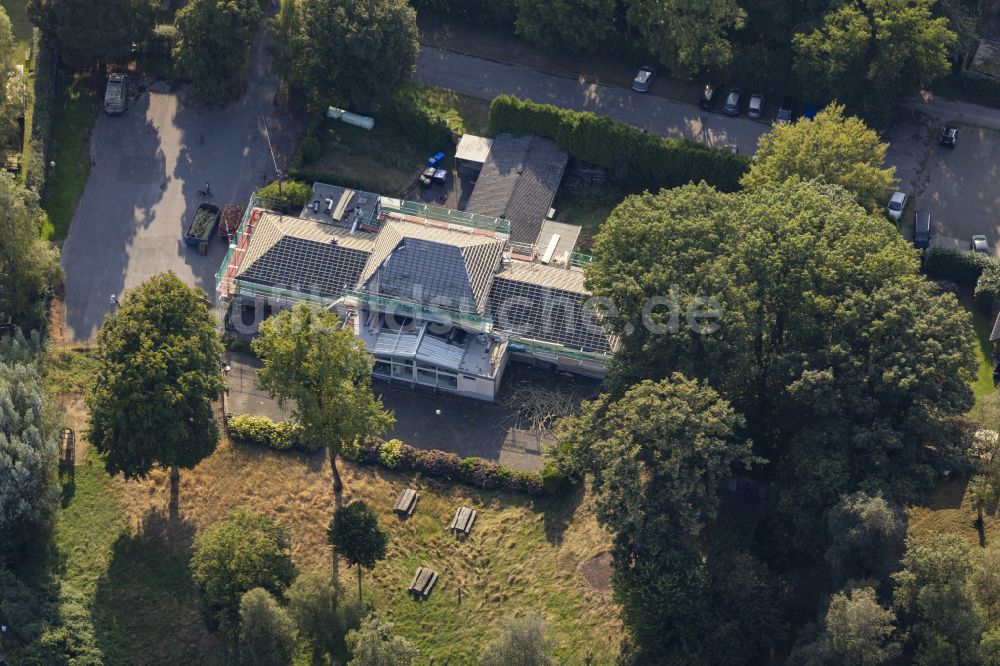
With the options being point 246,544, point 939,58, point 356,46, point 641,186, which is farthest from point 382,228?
point 939,58

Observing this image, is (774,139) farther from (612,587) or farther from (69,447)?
(69,447)

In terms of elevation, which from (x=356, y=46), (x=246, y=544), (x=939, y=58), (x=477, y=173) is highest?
(x=939, y=58)

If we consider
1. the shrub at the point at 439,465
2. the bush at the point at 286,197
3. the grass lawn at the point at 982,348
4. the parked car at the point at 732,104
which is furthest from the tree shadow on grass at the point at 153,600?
the parked car at the point at 732,104

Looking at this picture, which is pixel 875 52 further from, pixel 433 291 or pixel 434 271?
pixel 433 291

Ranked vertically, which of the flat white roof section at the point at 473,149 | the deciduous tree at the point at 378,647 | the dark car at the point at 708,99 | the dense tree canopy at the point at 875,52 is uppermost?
the dense tree canopy at the point at 875,52

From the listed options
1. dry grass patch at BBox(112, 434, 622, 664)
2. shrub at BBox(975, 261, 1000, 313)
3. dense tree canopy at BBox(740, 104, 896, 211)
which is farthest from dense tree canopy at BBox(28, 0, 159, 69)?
shrub at BBox(975, 261, 1000, 313)

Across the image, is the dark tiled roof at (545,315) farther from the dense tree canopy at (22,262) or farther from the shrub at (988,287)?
the dense tree canopy at (22,262)

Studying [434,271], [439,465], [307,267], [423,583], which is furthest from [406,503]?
[307,267]
